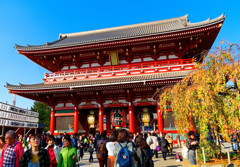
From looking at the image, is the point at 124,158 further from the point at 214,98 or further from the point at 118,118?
the point at 118,118

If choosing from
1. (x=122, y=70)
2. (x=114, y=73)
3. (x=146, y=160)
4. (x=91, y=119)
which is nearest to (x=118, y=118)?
(x=91, y=119)

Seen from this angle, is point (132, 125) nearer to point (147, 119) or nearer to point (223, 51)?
point (147, 119)

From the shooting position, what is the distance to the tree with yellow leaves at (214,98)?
608cm

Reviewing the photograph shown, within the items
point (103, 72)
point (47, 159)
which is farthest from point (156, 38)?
point (47, 159)

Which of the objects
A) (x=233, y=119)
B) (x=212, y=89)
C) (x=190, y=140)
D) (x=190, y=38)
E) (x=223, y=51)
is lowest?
(x=190, y=140)

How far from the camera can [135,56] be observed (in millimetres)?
15625

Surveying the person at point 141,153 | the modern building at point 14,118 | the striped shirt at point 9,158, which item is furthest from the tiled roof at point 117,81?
the striped shirt at point 9,158

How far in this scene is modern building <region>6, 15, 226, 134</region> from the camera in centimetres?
1333

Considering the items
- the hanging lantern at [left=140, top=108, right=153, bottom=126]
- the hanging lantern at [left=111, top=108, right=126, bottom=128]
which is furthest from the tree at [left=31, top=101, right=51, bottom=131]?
the hanging lantern at [left=140, top=108, right=153, bottom=126]

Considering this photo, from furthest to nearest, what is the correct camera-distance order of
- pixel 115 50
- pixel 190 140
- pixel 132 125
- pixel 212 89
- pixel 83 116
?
pixel 83 116 → pixel 115 50 → pixel 132 125 → pixel 212 89 → pixel 190 140

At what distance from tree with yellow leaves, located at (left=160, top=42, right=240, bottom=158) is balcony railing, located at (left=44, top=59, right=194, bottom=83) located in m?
6.28

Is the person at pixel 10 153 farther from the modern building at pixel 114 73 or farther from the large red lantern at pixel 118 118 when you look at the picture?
the large red lantern at pixel 118 118

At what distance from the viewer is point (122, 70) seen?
48.2 ft

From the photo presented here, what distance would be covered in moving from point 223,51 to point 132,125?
9351 millimetres
